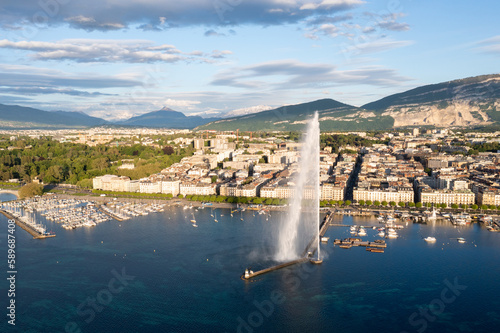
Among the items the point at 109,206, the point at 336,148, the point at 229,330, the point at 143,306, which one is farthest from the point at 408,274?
the point at 336,148

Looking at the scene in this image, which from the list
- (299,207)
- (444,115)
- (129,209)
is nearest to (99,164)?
(129,209)

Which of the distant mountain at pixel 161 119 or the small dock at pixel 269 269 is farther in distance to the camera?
the distant mountain at pixel 161 119

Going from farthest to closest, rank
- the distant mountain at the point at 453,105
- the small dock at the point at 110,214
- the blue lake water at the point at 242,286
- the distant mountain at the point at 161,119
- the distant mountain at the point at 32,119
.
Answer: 1. the distant mountain at the point at 161,119
2. the distant mountain at the point at 32,119
3. the distant mountain at the point at 453,105
4. the small dock at the point at 110,214
5. the blue lake water at the point at 242,286

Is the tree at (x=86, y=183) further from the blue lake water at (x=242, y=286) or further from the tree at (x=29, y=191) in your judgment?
the blue lake water at (x=242, y=286)

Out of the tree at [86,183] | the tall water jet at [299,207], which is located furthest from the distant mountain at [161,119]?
the tall water jet at [299,207]

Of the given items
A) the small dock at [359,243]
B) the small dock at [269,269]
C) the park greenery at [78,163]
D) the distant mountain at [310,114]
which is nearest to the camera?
the small dock at [269,269]

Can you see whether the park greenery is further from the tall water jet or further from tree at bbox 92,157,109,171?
the tall water jet

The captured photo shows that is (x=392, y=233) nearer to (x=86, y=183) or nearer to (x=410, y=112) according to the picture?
(x=86, y=183)
